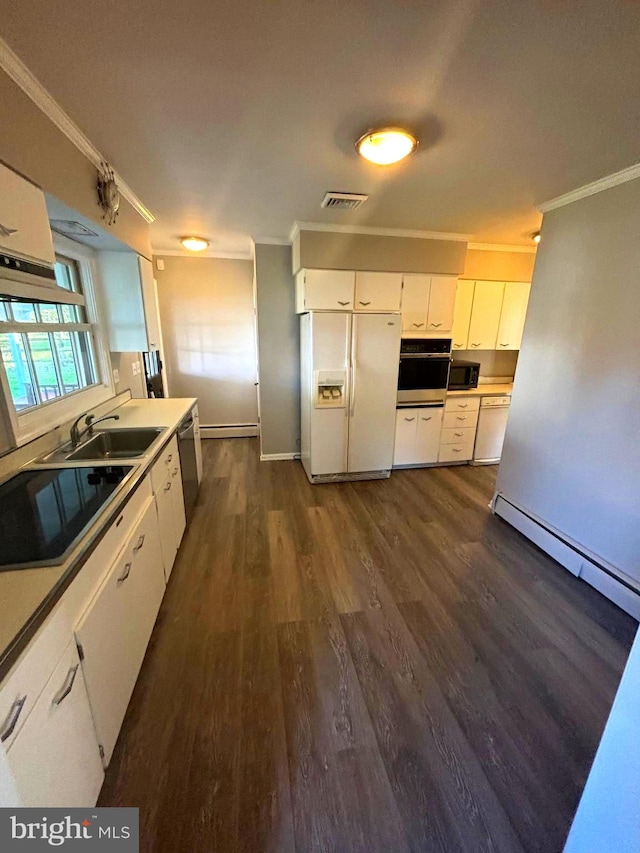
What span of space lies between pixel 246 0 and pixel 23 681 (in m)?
1.96

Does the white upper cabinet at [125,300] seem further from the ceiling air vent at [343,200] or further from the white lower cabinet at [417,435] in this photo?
the white lower cabinet at [417,435]

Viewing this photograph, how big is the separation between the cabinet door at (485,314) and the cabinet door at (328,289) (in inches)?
65.3

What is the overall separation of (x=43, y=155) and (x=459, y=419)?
392 centimetres

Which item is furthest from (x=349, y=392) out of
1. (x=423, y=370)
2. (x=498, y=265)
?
(x=498, y=265)

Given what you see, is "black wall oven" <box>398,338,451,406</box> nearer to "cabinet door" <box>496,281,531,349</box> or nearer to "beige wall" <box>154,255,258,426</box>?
"cabinet door" <box>496,281,531,349</box>

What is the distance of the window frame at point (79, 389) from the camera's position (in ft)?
5.60

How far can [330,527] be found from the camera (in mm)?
2848

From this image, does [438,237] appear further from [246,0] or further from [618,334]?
[246,0]

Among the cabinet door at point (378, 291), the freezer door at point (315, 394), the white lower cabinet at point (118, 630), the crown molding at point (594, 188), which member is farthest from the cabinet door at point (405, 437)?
the white lower cabinet at point (118, 630)

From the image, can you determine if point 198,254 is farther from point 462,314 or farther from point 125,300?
point 462,314

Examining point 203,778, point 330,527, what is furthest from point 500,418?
point 203,778

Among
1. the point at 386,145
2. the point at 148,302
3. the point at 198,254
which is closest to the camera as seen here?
the point at 386,145

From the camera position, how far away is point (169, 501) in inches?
Answer: 87.0

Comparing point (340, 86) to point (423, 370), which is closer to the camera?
point (340, 86)
